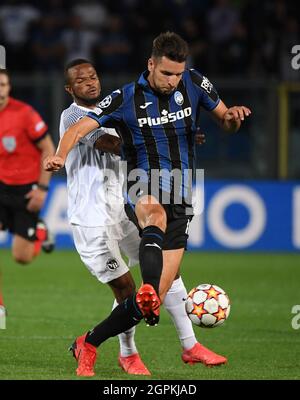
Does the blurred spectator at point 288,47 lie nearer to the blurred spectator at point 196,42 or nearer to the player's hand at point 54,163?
the blurred spectator at point 196,42

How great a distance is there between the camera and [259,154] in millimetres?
15867

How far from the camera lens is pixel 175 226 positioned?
6.70m

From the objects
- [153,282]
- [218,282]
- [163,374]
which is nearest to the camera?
[153,282]

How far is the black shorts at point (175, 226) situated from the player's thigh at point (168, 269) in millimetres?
37

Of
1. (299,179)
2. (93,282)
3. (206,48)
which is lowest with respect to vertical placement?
(93,282)

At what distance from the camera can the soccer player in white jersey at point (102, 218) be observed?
23.1 feet

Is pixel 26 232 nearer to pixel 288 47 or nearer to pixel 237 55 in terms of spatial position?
pixel 288 47

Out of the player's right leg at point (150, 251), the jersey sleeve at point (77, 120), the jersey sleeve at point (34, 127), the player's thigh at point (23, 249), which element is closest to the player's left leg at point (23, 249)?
the player's thigh at point (23, 249)

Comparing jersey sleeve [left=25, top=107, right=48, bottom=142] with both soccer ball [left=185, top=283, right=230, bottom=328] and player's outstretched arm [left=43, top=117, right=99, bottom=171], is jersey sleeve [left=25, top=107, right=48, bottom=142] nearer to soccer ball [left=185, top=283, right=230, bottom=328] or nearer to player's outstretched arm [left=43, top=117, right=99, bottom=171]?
player's outstretched arm [left=43, top=117, right=99, bottom=171]

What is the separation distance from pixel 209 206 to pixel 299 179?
5.46ft

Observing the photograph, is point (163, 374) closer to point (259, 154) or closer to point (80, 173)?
point (80, 173)

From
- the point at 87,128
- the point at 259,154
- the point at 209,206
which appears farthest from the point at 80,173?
the point at 259,154

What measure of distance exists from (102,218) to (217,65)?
965cm

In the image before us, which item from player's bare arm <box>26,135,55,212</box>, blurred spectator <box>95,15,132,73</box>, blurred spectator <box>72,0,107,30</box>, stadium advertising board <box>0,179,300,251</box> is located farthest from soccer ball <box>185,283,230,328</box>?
blurred spectator <box>72,0,107,30</box>
